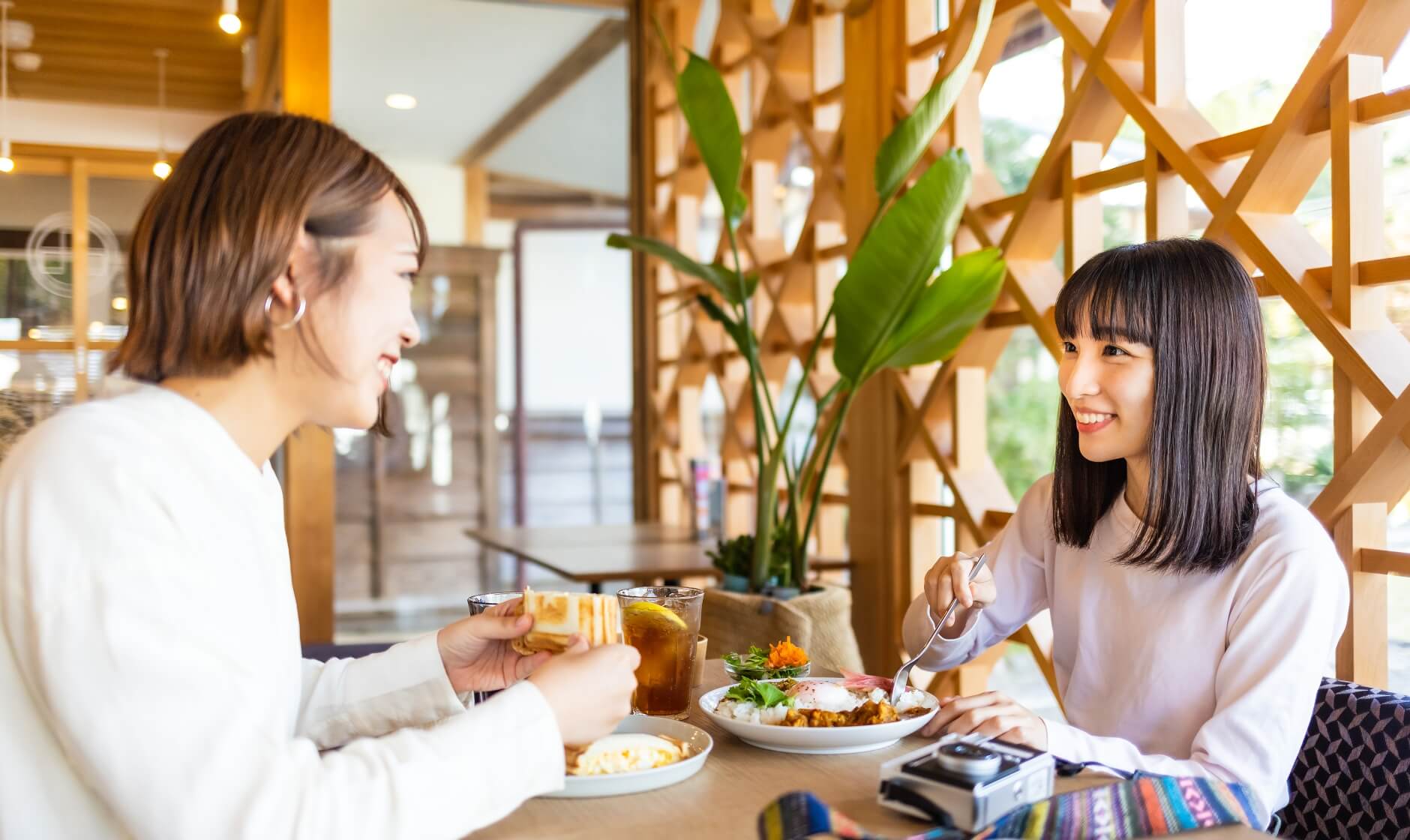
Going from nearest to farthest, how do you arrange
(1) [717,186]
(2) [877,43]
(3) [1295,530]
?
(3) [1295,530] → (1) [717,186] → (2) [877,43]

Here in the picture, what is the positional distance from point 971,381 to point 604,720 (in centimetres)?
179

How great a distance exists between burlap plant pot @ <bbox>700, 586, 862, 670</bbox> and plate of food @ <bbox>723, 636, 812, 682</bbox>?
95 cm

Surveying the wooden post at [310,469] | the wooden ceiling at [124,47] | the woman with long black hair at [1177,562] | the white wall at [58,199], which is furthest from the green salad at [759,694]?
the wooden ceiling at [124,47]

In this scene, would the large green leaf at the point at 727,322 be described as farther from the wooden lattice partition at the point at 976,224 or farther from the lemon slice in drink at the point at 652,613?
the lemon slice in drink at the point at 652,613

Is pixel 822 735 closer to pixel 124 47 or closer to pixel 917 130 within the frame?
pixel 917 130

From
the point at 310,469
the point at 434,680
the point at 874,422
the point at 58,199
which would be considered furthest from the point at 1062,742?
the point at 58,199

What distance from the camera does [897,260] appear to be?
7.18 ft

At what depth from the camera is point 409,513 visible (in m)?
4.04

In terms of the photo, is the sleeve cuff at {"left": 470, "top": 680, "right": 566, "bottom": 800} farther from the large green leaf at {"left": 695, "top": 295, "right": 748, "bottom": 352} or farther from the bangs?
the large green leaf at {"left": 695, "top": 295, "right": 748, "bottom": 352}

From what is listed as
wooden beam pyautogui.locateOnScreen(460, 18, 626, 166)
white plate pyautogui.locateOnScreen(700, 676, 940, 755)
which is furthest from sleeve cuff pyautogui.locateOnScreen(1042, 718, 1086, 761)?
wooden beam pyautogui.locateOnScreen(460, 18, 626, 166)

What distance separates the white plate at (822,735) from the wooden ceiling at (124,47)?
4.16m

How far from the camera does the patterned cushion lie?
1.16m

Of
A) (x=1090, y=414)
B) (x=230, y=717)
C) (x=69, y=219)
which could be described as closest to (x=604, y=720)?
(x=230, y=717)

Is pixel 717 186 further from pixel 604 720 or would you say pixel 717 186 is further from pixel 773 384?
pixel 604 720
